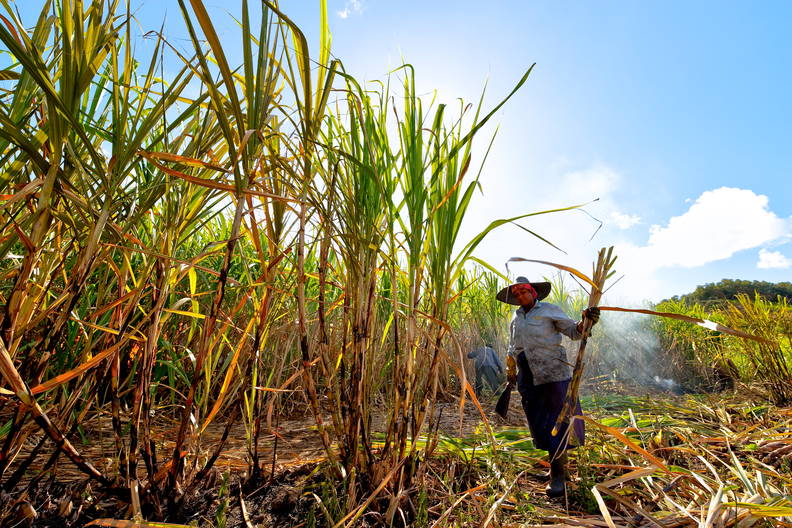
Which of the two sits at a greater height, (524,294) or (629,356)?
(524,294)

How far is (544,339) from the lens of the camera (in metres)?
2.28

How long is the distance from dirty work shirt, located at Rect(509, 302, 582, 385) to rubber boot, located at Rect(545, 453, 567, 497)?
0.58 metres

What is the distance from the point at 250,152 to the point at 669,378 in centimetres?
833

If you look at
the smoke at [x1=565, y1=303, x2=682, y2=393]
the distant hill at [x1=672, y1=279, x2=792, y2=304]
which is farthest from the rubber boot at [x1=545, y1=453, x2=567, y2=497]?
the distant hill at [x1=672, y1=279, x2=792, y2=304]

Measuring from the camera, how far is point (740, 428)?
103 inches

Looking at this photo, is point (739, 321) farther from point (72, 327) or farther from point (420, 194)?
point (72, 327)

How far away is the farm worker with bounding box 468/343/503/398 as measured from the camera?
4.77 m

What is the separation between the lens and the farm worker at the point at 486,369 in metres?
4.77

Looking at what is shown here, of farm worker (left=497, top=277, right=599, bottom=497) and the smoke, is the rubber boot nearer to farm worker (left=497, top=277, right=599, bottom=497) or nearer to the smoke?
farm worker (left=497, top=277, right=599, bottom=497)

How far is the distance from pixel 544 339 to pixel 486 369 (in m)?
2.65

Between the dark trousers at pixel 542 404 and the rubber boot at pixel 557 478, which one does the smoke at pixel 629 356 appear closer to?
the dark trousers at pixel 542 404

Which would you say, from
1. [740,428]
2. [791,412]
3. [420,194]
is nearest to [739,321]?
[791,412]

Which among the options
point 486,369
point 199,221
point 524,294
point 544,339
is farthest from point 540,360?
point 486,369

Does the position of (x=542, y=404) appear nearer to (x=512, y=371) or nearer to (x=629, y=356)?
(x=512, y=371)
